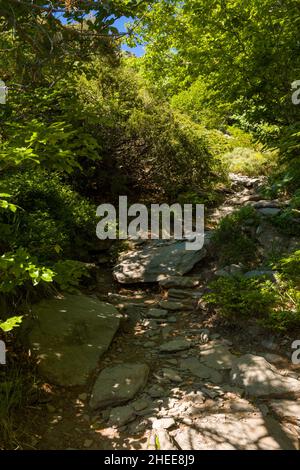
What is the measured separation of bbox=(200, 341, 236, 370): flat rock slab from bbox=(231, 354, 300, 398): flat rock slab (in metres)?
0.12

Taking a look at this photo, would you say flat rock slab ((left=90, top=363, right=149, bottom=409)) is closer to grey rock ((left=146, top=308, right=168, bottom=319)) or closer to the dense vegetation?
the dense vegetation

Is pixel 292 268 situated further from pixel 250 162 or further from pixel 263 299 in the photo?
pixel 250 162

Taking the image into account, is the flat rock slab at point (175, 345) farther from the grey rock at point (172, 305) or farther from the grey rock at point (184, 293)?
the grey rock at point (184, 293)

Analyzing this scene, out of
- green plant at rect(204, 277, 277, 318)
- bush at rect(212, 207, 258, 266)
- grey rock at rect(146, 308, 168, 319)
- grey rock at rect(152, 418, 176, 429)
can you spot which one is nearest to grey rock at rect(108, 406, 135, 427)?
grey rock at rect(152, 418, 176, 429)

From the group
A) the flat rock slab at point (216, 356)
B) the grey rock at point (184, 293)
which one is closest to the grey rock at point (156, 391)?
the flat rock slab at point (216, 356)

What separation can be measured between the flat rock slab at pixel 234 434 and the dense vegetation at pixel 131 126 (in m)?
1.42

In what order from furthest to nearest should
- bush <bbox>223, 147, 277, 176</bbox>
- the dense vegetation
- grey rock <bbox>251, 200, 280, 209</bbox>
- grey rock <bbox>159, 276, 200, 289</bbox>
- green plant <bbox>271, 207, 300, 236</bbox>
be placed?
bush <bbox>223, 147, 277, 176</bbox> < grey rock <bbox>251, 200, 280, 209</bbox> < green plant <bbox>271, 207, 300, 236</bbox> < grey rock <bbox>159, 276, 200, 289</bbox> < the dense vegetation

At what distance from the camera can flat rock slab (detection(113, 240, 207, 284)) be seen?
6.40 m

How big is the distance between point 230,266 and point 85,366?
9.67 feet

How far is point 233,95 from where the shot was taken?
6141mm

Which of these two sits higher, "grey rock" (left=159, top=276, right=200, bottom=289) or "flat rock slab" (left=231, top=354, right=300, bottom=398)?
"grey rock" (left=159, top=276, right=200, bottom=289)

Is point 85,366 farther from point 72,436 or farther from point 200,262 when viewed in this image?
point 200,262

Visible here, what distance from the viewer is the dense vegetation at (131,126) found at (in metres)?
3.47
